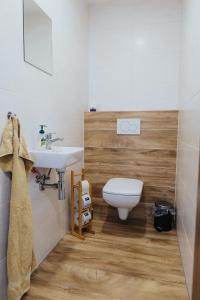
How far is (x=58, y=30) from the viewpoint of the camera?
5.78ft

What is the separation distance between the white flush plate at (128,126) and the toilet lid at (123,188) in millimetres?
560

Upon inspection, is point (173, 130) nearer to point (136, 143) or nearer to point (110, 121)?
point (136, 143)

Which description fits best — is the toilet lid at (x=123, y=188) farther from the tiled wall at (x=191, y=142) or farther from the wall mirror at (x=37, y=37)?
the wall mirror at (x=37, y=37)

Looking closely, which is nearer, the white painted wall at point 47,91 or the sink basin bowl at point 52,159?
the white painted wall at point 47,91

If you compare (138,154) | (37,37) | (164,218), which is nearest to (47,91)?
(37,37)

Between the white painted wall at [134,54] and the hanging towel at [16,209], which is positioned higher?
the white painted wall at [134,54]

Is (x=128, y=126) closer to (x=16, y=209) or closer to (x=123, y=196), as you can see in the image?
(x=123, y=196)

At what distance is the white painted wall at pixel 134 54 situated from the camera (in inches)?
90.7

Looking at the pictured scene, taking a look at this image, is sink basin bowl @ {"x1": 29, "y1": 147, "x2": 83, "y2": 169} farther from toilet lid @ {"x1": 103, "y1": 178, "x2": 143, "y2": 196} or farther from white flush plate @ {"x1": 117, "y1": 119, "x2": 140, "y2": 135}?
white flush plate @ {"x1": 117, "y1": 119, "x2": 140, "y2": 135}

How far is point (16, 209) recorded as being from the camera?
3.89 ft

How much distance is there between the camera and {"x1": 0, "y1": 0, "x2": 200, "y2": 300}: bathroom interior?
1.23 meters

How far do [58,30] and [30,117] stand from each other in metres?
0.85

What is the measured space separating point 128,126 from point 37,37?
1.27m

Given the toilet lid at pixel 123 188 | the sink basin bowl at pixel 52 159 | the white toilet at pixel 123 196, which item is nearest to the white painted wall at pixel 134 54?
the toilet lid at pixel 123 188
